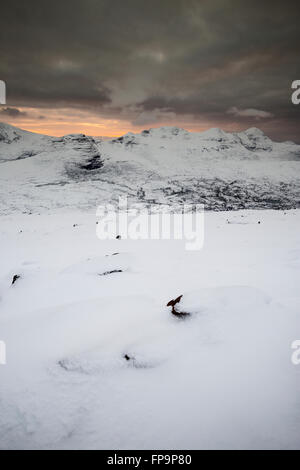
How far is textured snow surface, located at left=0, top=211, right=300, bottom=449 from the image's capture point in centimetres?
181

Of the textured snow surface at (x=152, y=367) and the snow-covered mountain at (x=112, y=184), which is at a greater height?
the snow-covered mountain at (x=112, y=184)

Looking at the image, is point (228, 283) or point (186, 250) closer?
point (228, 283)

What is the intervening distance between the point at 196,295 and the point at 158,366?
3.90ft

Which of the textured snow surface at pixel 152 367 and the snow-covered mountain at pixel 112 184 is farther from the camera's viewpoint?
the snow-covered mountain at pixel 112 184

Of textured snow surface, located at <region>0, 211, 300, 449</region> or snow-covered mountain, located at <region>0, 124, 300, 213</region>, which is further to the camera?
snow-covered mountain, located at <region>0, 124, 300, 213</region>

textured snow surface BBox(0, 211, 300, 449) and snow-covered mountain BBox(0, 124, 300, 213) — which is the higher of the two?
snow-covered mountain BBox(0, 124, 300, 213)

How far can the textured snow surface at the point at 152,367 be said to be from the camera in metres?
1.81

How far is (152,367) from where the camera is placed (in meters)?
2.35

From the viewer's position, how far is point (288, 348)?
2461mm

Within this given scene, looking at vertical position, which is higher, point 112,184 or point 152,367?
point 112,184
